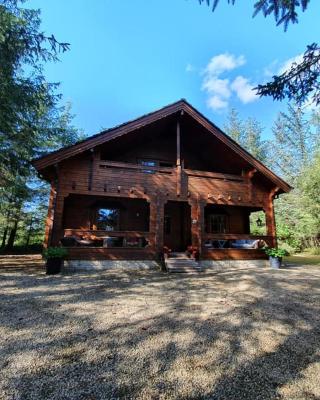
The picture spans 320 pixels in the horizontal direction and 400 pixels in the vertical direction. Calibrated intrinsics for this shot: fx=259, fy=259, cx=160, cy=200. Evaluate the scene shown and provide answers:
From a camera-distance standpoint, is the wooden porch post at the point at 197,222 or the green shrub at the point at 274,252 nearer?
the green shrub at the point at 274,252

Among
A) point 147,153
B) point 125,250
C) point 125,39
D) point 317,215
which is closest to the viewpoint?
point 125,250

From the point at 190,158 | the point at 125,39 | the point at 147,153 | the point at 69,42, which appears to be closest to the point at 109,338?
the point at 69,42

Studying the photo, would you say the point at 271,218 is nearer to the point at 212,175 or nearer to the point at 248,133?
the point at 212,175

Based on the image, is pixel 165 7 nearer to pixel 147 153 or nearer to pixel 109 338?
pixel 147 153

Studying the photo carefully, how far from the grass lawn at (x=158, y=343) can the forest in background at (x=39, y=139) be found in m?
5.27

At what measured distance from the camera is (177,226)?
14570 millimetres

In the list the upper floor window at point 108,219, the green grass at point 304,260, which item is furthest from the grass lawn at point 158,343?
the green grass at point 304,260

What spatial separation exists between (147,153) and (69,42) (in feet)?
20.5

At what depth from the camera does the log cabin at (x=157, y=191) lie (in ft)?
35.5

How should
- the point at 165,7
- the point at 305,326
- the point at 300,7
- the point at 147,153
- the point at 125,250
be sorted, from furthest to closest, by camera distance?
1. the point at 147,153
2. the point at 125,250
3. the point at 165,7
4. the point at 300,7
5. the point at 305,326

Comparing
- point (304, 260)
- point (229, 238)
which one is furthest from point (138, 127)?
point (304, 260)

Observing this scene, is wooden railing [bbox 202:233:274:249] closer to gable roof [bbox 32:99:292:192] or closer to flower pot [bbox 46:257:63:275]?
gable roof [bbox 32:99:292:192]

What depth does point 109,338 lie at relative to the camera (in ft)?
12.5

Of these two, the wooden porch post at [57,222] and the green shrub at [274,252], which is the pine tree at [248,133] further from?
the wooden porch post at [57,222]
